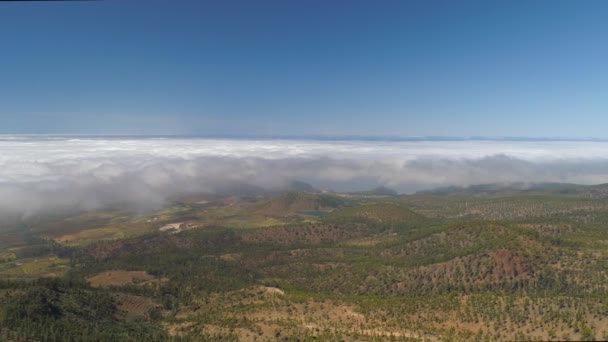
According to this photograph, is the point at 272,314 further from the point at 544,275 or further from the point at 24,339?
the point at 544,275

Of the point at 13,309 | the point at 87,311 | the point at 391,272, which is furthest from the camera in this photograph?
the point at 391,272

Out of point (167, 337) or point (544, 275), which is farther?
point (544, 275)

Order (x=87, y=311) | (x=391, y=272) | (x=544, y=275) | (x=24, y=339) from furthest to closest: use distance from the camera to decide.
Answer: (x=391, y=272) → (x=544, y=275) → (x=87, y=311) → (x=24, y=339)

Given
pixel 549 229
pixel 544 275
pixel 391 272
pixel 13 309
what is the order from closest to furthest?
pixel 13 309
pixel 544 275
pixel 391 272
pixel 549 229

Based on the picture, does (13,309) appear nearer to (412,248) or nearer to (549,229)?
(412,248)

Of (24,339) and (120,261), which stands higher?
(24,339)

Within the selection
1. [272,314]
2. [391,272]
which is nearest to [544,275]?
[391,272]

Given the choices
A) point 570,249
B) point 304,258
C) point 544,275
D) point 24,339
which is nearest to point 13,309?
point 24,339

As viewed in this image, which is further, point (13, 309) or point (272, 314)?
point (272, 314)

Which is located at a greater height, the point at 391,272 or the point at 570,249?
the point at 570,249
